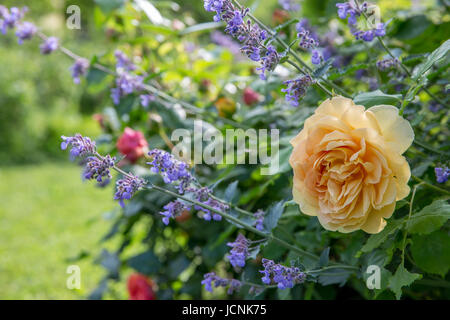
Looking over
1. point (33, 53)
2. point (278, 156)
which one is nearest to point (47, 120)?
point (33, 53)

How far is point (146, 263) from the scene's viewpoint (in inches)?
61.6

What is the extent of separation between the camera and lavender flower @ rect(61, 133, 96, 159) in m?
0.76

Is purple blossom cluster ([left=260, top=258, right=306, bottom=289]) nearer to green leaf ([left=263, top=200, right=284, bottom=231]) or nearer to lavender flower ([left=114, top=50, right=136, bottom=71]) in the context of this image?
green leaf ([left=263, top=200, right=284, bottom=231])

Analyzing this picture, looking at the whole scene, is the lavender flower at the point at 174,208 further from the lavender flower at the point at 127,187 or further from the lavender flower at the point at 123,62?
the lavender flower at the point at 123,62

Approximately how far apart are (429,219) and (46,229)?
3.27m

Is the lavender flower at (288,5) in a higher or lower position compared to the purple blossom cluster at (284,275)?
higher

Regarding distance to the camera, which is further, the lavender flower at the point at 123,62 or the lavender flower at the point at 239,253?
the lavender flower at the point at 123,62

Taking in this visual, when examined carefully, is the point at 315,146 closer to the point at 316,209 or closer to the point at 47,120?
the point at 316,209

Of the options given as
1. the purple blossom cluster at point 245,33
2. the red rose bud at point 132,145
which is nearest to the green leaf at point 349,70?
the purple blossom cluster at point 245,33

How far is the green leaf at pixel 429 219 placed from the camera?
2.39ft

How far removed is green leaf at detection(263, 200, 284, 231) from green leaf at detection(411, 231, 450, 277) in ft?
0.81

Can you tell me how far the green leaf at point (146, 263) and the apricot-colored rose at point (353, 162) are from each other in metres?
0.96

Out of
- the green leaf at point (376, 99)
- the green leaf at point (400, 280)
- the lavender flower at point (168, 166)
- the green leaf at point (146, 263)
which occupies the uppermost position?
the green leaf at point (376, 99)
